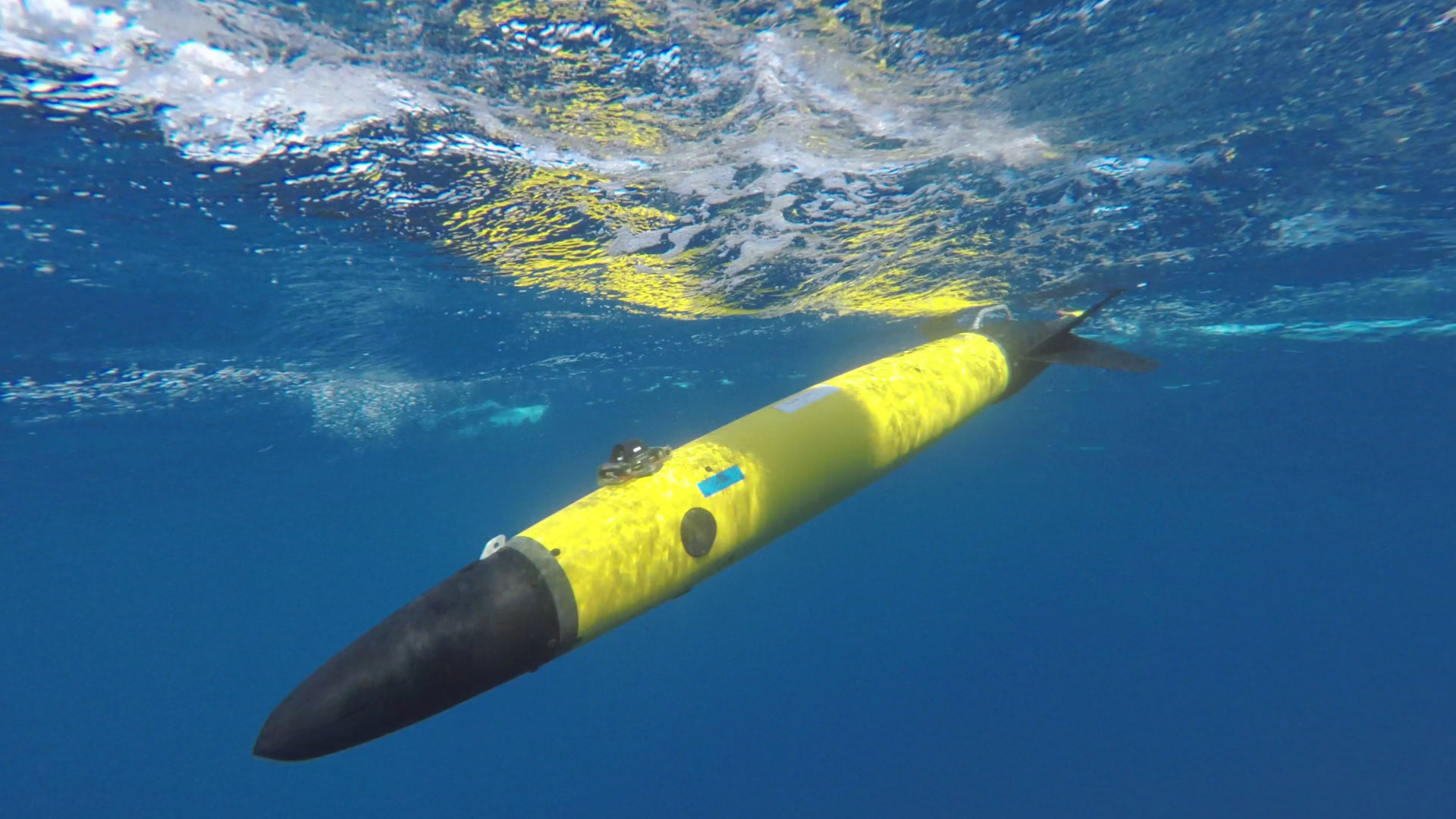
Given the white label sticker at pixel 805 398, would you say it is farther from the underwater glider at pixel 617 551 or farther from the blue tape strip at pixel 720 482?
the blue tape strip at pixel 720 482

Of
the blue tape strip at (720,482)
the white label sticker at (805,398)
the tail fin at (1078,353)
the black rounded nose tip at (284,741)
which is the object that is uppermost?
the white label sticker at (805,398)

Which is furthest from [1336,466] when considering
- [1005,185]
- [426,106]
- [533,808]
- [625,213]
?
[533,808]

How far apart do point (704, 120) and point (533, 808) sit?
4179cm

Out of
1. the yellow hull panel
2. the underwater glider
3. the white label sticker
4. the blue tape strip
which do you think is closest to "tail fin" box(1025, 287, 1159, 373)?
the yellow hull panel

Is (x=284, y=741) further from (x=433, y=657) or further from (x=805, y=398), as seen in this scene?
(x=805, y=398)

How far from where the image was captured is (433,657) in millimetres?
2613

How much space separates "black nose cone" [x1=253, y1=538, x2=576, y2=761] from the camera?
248 centimetres

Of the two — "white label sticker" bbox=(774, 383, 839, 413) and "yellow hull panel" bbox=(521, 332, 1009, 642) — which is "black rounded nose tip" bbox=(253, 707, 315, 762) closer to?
"yellow hull panel" bbox=(521, 332, 1009, 642)

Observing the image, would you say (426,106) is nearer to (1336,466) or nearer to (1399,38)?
(1399,38)

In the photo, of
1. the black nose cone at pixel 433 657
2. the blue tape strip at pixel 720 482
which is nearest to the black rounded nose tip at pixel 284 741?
the black nose cone at pixel 433 657

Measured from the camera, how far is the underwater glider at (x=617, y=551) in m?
2.56

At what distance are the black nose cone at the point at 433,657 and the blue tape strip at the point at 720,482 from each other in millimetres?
1030

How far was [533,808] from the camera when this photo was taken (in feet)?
117

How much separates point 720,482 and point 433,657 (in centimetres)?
182
